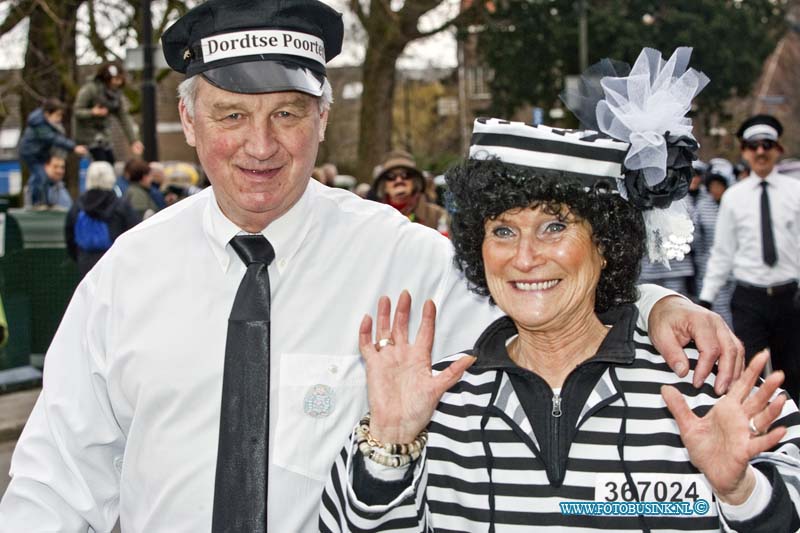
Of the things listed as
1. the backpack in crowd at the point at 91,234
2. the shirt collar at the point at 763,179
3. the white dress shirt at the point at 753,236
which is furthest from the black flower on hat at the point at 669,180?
the backpack in crowd at the point at 91,234

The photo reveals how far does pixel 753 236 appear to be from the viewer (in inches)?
338

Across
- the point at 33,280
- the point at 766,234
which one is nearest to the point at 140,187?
the point at 33,280

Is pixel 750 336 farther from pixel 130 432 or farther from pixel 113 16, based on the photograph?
pixel 113 16

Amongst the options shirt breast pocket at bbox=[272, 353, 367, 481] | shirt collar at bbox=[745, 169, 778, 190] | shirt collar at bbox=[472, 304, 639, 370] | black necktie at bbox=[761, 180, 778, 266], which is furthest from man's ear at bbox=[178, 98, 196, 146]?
shirt collar at bbox=[745, 169, 778, 190]

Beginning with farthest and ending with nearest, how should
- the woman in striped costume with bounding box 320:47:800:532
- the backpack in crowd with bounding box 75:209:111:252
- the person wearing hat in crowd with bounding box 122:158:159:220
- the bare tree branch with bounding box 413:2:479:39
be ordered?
the bare tree branch with bounding box 413:2:479:39, the person wearing hat in crowd with bounding box 122:158:159:220, the backpack in crowd with bounding box 75:209:111:252, the woman in striped costume with bounding box 320:47:800:532

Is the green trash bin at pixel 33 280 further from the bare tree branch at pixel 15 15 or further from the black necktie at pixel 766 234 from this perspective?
the black necktie at pixel 766 234

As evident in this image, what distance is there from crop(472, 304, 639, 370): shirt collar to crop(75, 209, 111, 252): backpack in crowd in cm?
813

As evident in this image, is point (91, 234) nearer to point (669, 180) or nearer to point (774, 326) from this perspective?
point (774, 326)

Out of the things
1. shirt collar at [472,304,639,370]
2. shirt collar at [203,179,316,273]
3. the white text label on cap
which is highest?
the white text label on cap

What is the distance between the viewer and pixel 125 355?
2.93 metres

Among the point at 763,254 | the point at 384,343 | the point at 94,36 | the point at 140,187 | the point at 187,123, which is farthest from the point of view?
the point at 94,36

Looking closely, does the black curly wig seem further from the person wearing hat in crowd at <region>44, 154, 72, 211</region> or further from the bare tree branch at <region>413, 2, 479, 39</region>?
the bare tree branch at <region>413, 2, 479, 39</region>

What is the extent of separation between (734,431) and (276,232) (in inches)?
51.7

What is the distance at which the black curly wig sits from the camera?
2.69m
